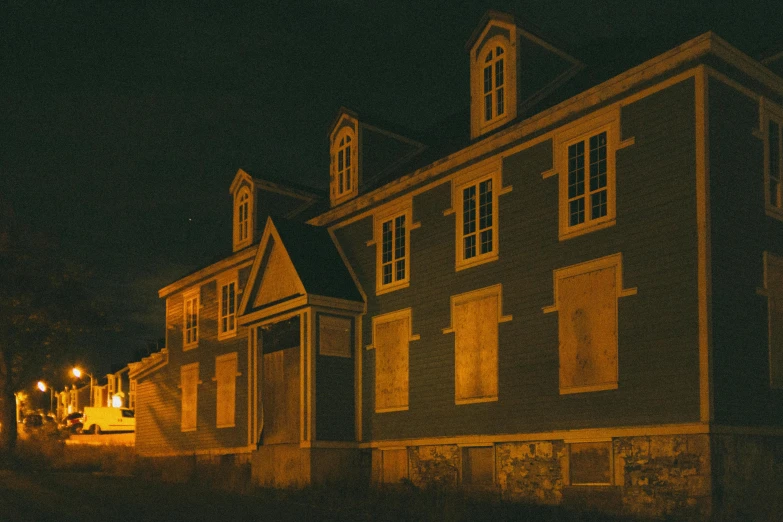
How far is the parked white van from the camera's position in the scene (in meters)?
61.5

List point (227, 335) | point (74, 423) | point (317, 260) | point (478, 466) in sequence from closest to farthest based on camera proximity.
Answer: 1. point (478, 466)
2. point (317, 260)
3. point (227, 335)
4. point (74, 423)

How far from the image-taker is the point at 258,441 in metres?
26.3

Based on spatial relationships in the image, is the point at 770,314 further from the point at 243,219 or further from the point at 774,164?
the point at 243,219

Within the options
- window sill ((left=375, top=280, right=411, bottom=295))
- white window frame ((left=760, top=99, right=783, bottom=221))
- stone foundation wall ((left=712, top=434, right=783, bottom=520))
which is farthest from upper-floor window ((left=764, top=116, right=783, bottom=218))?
window sill ((left=375, top=280, right=411, bottom=295))

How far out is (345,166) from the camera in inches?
1093

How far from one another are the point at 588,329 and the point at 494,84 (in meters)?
7.00

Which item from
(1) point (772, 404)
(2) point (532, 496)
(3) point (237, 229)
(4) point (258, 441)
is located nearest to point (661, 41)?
(1) point (772, 404)

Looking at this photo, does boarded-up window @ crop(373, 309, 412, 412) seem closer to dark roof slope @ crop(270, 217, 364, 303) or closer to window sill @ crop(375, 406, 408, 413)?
window sill @ crop(375, 406, 408, 413)

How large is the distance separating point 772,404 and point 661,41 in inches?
343

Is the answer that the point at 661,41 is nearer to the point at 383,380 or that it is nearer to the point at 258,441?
the point at 383,380

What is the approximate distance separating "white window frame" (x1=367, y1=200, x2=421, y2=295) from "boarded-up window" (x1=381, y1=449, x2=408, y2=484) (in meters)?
4.22

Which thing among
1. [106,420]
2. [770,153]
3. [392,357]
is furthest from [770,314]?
[106,420]

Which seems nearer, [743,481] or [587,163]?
[743,481]

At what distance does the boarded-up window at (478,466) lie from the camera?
20.7 m
